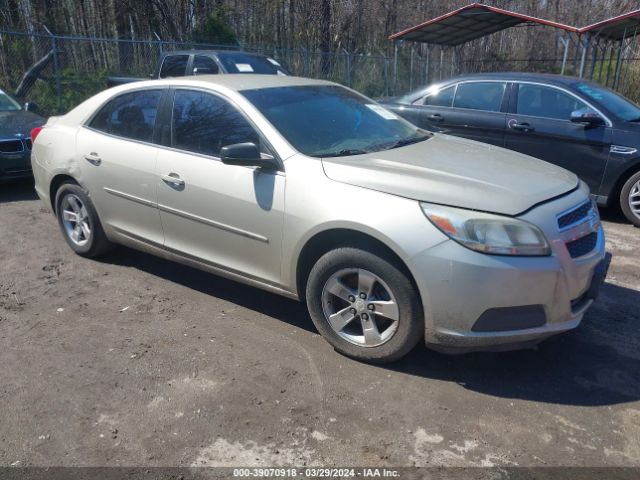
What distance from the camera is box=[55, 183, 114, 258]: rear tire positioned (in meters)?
4.84

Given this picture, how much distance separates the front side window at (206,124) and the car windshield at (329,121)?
6.8 inches

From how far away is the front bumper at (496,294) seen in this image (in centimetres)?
290

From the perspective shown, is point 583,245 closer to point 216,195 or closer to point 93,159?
point 216,195

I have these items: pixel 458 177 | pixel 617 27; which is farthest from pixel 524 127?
pixel 617 27

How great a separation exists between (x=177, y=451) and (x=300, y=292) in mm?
1296

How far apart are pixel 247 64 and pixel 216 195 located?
7221 mm

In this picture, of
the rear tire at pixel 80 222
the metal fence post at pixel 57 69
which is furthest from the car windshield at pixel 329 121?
the metal fence post at pixel 57 69

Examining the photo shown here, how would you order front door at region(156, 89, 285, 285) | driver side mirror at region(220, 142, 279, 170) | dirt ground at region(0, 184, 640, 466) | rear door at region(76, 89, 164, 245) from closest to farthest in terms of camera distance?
dirt ground at region(0, 184, 640, 466) → driver side mirror at region(220, 142, 279, 170) → front door at region(156, 89, 285, 285) → rear door at region(76, 89, 164, 245)

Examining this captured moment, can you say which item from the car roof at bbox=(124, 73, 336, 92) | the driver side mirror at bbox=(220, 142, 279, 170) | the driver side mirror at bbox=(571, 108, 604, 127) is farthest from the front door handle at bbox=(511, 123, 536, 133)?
the driver side mirror at bbox=(220, 142, 279, 170)

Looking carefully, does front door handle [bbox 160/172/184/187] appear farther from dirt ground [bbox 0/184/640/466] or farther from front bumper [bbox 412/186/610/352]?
front bumper [bbox 412/186/610/352]

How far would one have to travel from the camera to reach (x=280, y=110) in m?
3.88

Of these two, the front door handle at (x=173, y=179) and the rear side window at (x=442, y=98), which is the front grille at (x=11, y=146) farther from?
→ the rear side window at (x=442, y=98)

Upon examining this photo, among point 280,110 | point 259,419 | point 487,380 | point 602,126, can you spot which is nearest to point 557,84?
point 602,126

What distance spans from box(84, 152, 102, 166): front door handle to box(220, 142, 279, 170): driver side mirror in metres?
1.56
